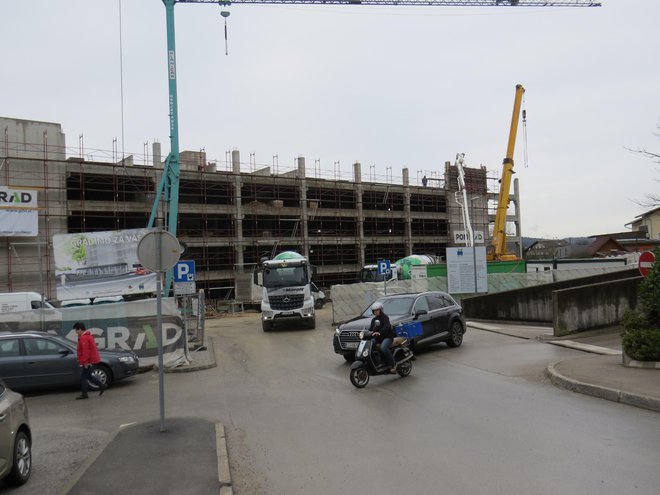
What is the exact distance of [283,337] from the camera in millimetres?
22484

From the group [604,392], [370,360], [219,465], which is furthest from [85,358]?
[604,392]

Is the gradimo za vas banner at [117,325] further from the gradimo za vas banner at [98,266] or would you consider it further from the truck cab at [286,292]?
the gradimo za vas banner at [98,266]

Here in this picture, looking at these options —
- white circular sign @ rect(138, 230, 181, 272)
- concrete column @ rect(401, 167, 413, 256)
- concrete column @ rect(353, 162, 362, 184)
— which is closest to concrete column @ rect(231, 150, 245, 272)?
concrete column @ rect(353, 162, 362, 184)

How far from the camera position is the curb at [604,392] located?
8.23 meters

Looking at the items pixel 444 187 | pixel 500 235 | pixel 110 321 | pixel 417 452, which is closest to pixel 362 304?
pixel 110 321

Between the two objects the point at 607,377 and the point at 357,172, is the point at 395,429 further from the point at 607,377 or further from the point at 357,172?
the point at 357,172

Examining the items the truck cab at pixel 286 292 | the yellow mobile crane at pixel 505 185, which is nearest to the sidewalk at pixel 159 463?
the truck cab at pixel 286 292

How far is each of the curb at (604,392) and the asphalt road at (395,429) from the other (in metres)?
0.18

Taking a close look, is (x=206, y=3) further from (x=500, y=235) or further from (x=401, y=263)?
(x=500, y=235)

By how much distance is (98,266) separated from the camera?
2772 cm

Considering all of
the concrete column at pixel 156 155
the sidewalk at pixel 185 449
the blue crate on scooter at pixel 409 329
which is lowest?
the sidewalk at pixel 185 449

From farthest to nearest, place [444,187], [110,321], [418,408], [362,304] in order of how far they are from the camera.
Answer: [444,187] < [362,304] < [110,321] < [418,408]

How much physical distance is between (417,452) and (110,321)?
36.0 feet

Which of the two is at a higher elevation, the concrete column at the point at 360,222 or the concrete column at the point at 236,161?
the concrete column at the point at 236,161
